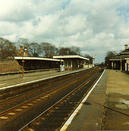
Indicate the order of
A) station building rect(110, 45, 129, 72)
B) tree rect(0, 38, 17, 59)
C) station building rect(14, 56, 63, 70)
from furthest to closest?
1. tree rect(0, 38, 17, 59)
2. station building rect(110, 45, 129, 72)
3. station building rect(14, 56, 63, 70)

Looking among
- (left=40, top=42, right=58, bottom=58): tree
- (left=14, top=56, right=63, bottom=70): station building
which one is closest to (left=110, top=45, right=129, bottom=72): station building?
(left=14, top=56, right=63, bottom=70): station building

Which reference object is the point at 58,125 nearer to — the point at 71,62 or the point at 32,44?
the point at 71,62

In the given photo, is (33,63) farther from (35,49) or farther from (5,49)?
(35,49)

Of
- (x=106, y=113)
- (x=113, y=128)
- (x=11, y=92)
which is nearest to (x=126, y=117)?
(x=106, y=113)

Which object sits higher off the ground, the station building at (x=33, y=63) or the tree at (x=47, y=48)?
the tree at (x=47, y=48)

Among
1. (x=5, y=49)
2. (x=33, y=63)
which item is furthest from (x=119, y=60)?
(x=5, y=49)

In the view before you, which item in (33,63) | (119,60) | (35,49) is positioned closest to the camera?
(33,63)

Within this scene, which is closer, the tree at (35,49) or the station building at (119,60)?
the station building at (119,60)

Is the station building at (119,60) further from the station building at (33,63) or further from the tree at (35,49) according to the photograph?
the tree at (35,49)

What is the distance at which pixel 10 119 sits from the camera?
8367mm

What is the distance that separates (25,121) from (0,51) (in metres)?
72.6

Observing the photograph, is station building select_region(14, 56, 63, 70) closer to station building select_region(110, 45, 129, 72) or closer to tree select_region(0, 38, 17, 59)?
tree select_region(0, 38, 17, 59)

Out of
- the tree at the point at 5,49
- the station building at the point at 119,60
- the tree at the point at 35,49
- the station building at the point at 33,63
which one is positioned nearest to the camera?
the station building at the point at 33,63

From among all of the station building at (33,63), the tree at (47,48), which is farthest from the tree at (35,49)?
the station building at (33,63)
